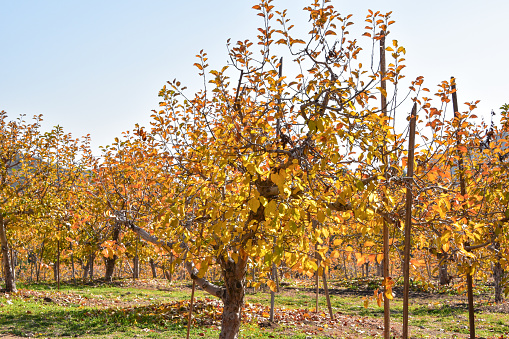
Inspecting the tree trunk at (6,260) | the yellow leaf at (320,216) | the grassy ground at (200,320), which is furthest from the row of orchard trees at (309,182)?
the tree trunk at (6,260)

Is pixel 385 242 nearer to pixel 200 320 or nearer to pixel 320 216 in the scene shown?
pixel 320 216

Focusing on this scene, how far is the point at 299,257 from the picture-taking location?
3178 mm

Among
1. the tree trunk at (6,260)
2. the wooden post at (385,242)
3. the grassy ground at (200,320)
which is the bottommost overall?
the grassy ground at (200,320)

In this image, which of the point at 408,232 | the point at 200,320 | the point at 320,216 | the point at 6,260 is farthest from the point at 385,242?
the point at 6,260

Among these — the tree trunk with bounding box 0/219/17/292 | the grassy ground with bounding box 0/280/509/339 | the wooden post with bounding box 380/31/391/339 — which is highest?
the wooden post with bounding box 380/31/391/339

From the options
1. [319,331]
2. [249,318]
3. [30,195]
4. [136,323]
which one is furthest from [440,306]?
[30,195]

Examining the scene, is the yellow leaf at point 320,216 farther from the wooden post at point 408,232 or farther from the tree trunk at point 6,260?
the tree trunk at point 6,260

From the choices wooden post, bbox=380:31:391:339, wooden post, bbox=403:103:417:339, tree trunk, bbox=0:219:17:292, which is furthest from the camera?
tree trunk, bbox=0:219:17:292

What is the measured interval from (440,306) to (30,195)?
53.5 ft

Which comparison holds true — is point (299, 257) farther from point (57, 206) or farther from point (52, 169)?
point (52, 169)

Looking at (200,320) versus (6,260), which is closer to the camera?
(200,320)

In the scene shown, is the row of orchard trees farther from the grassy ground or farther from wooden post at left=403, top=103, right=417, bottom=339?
the grassy ground

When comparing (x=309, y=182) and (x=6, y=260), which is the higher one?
(x=309, y=182)

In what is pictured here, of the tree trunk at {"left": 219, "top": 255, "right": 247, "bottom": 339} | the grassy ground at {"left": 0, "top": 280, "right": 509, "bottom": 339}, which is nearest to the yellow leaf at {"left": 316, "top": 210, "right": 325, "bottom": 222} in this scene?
the tree trunk at {"left": 219, "top": 255, "right": 247, "bottom": 339}
